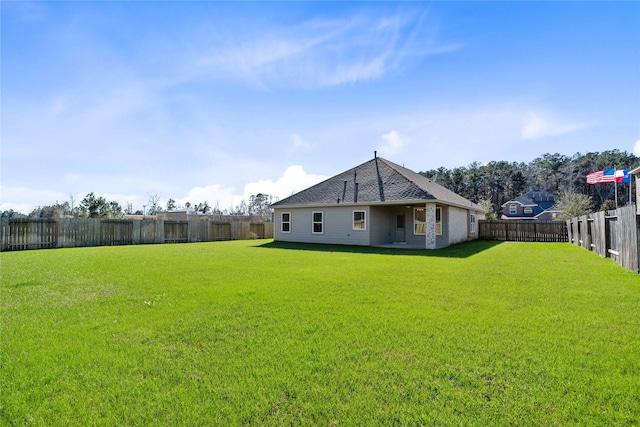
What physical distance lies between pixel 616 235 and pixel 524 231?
1424 cm

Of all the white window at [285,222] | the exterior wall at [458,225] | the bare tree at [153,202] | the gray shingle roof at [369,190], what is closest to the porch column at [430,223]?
the gray shingle roof at [369,190]

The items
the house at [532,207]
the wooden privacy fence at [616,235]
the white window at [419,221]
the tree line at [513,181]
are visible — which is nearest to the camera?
the wooden privacy fence at [616,235]

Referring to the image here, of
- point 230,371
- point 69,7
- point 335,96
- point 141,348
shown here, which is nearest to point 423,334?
point 230,371

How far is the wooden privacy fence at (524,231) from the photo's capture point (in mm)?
22031

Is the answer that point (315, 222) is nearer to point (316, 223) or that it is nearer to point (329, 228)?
point (316, 223)

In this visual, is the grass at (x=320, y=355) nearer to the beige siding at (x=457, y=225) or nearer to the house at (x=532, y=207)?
the beige siding at (x=457, y=225)

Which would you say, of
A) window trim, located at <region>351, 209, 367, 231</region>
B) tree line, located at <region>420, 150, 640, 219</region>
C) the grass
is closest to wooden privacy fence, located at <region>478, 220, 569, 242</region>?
window trim, located at <region>351, 209, 367, 231</region>

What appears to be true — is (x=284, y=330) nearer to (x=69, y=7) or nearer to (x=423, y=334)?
(x=423, y=334)

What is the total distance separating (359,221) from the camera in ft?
57.2

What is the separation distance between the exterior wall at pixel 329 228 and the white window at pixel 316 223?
155 mm

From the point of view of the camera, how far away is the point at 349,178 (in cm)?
1967

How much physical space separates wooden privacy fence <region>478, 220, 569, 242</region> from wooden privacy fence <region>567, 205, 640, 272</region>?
7.15 meters

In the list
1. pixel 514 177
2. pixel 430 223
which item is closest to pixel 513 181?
pixel 514 177

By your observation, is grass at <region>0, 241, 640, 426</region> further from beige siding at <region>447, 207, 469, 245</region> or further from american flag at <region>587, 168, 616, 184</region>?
american flag at <region>587, 168, 616, 184</region>
